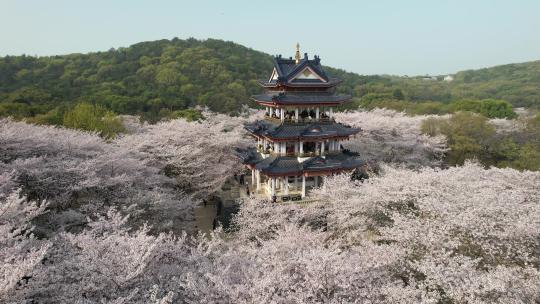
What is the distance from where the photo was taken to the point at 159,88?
7775 centimetres

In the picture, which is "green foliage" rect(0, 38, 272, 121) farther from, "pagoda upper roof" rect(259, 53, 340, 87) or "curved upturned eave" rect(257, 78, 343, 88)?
"curved upturned eave" rect(257, 78, 343, 88)

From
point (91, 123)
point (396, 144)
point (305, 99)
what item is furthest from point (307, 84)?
point (91, 123)

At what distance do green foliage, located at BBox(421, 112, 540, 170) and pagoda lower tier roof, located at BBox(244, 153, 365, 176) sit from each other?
16.7m

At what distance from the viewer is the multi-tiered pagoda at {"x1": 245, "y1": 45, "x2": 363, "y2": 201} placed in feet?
82.7

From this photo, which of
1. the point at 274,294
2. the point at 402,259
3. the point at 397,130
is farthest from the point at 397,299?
the point at 397,130

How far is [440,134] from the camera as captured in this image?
38.5m

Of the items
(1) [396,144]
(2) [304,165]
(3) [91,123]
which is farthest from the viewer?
(3) [91,123]

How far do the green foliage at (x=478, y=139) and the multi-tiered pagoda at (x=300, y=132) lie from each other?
1618 centimetres

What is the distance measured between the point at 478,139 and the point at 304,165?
2486 cm

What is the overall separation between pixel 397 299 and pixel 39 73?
95760mm

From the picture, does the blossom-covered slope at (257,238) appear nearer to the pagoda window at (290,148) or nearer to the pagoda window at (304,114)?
the pagoda window at (290,148)

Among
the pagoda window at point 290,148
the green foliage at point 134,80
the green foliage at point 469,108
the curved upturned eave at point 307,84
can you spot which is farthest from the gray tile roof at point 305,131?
the green foliage at point 134,80

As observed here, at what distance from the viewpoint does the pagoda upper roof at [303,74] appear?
990 inches

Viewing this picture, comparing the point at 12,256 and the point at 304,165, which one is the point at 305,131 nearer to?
the point at 304,165
